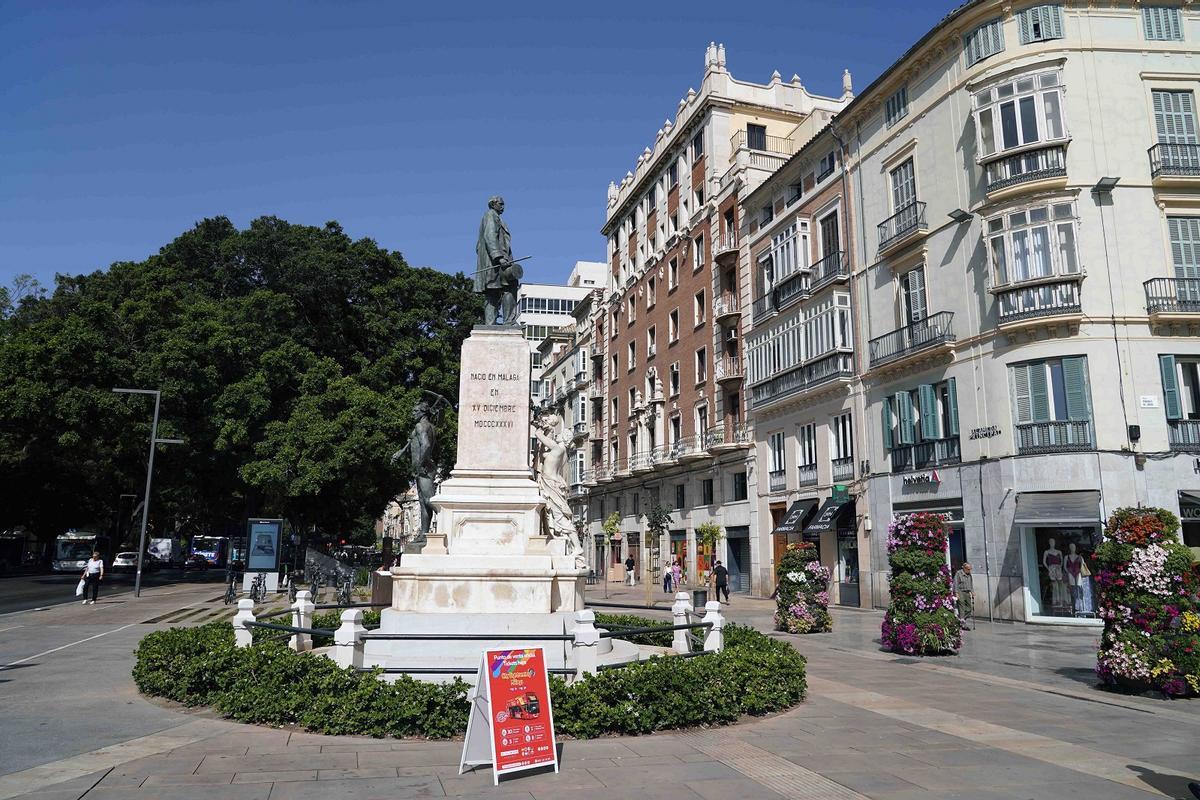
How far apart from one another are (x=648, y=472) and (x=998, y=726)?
41.2m

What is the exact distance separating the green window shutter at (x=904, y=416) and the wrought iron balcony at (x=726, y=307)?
43.5 feet

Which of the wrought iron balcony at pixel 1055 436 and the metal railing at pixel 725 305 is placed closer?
the wrought iron balcony at pixel 1055 436

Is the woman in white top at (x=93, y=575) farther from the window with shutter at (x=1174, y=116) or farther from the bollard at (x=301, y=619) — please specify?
the window with shutter at (x=1174, y=116)

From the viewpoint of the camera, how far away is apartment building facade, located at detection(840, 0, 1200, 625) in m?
23.6

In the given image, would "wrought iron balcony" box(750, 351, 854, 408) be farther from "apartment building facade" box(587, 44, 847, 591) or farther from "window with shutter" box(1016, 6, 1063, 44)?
"window with shutter" box(1016, 6, 1063, 44)

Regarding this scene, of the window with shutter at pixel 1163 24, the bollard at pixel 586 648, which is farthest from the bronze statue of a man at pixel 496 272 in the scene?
the window with shutter at pixel 1163 24

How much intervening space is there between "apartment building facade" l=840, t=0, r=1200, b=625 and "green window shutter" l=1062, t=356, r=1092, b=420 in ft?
0.15

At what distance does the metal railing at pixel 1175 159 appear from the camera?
80.9ft

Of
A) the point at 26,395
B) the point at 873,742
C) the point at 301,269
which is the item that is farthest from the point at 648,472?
the point at 873,742

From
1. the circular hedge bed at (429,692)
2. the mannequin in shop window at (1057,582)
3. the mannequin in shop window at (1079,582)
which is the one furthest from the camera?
Result: the mannequin in shop window at (1057,582)

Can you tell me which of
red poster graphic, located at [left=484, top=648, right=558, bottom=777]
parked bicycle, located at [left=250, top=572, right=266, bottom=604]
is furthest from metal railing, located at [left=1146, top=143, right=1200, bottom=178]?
parked bicycle, located at [left=250, top=572, right=266, bottom=604]

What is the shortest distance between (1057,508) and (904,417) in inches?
264

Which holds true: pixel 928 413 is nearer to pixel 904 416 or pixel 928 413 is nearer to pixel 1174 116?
pixel 904 416

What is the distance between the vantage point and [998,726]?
9.88m
